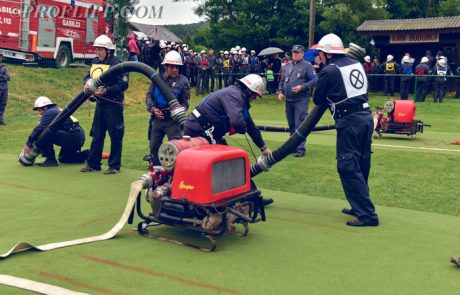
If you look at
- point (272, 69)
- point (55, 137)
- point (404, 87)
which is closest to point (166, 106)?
point (55, 137)

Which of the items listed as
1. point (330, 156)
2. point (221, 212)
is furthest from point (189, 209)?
point (330, 156)

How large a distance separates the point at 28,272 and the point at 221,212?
1757 mm

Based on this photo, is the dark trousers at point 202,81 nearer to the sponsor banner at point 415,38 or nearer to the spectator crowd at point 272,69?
the spectator crowd at point 272,69

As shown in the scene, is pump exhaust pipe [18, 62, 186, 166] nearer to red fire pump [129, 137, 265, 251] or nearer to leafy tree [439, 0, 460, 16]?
red fire pump [129, 137, 265, 251]

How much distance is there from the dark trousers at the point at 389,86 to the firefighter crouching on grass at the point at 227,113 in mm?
18430

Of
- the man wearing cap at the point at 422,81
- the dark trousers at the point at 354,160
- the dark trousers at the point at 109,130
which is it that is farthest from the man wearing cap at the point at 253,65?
the dark trousers at the point at 354,160

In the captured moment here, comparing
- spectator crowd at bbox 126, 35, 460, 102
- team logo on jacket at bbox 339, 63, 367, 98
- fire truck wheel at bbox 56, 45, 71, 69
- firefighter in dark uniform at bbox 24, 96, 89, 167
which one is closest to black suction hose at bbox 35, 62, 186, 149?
firefighter in dark uniform at bbox 24, 96, 89, 167

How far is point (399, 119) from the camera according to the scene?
43.9ft

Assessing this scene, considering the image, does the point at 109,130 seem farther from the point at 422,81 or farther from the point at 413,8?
the point at 413,8

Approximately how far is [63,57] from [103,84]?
1858 centimetres

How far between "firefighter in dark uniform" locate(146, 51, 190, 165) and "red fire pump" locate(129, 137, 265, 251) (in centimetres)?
250

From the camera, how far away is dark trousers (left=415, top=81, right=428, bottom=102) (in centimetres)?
2231

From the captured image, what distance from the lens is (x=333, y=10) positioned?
3253 centimetres

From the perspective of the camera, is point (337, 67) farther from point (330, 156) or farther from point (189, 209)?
point (330, 156)
